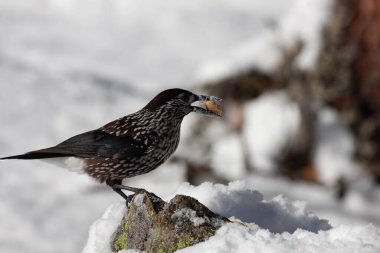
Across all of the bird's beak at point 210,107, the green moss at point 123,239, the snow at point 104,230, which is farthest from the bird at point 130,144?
the green moss at point 123,239

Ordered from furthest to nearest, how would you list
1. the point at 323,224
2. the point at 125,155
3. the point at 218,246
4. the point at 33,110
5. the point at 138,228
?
the point at 33,110 < the point at 125,155 < the point at 323,224 < the point at 138,228 < the point at 218,246

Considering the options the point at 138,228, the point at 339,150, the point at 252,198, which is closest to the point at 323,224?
the point at 252,198

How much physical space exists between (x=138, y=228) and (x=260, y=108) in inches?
321

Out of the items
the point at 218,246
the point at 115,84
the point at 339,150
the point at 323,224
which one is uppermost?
the point at 115,84

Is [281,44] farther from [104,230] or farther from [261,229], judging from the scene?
[261,229]

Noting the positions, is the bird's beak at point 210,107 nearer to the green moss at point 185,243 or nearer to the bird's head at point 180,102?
the bird's head at point 180,102

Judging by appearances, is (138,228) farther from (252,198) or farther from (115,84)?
(115,84)

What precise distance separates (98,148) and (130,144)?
230 mm

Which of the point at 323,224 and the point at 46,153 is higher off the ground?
the point at 46,153

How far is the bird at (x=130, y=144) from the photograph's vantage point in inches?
206

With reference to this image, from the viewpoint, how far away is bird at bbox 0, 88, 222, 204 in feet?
17.2

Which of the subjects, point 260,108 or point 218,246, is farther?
point 260,108

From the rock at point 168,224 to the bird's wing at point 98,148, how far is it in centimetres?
101

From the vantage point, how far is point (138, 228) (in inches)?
163
